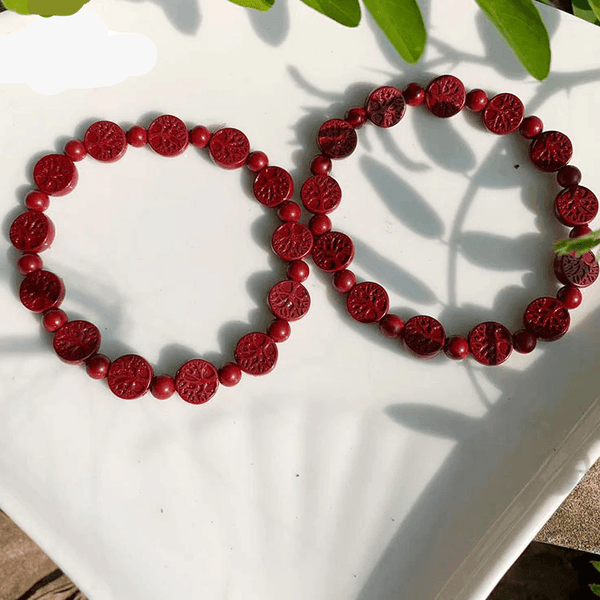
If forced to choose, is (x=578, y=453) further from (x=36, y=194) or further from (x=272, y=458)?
(x=36, y=194)

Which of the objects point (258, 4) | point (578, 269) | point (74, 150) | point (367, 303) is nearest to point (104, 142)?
point (74, 150)

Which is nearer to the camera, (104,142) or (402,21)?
(402,21)

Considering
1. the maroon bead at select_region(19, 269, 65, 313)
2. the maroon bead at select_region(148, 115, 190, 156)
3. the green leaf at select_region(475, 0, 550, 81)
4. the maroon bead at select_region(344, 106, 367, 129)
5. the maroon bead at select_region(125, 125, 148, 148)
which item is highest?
the green leaf at select_region(475, 0, 550, 81)

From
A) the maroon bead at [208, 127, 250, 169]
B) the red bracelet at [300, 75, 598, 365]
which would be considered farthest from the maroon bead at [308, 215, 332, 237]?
the maroon bead at [208, 127, 250, 169]

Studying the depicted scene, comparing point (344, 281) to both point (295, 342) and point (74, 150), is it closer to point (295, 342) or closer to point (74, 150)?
point (295, 342)

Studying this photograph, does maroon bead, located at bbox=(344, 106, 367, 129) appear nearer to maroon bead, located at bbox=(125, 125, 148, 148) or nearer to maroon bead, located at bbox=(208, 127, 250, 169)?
maroon bead, located at bbox=(208, 127, 250, 169)

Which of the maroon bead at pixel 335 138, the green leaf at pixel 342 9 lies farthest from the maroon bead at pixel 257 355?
the green leaf at pixel 342 9

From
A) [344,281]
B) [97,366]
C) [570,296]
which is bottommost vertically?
[97,366]

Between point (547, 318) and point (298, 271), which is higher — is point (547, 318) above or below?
above
